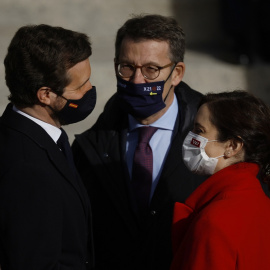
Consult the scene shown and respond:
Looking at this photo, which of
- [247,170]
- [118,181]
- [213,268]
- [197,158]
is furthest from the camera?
[118,181]

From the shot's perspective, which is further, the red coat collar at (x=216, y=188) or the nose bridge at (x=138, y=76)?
the nose bridge at (x=138, y=76)

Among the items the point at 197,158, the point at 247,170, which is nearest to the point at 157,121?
the point at 197,158

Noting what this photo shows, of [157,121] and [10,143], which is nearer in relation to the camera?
[10,143]

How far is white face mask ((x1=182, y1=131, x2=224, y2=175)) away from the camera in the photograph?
2.52m

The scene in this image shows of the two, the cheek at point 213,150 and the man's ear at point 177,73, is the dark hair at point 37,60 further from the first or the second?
the man's ear at point 177,73

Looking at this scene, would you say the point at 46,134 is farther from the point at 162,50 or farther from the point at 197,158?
the point at 162,50

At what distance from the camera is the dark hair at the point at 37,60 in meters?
2.54

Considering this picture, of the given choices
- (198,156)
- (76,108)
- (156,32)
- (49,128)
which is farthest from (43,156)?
(156,32)

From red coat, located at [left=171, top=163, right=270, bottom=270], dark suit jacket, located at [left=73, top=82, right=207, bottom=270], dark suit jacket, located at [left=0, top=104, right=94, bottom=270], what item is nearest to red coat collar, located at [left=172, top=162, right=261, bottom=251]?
red coat, located at [left=171, top=163, right=270, bottom=270]

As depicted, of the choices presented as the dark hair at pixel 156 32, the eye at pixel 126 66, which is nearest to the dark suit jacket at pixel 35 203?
the eye at pixel 126 66

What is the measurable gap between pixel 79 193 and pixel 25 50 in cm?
66

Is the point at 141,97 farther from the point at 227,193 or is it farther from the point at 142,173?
the point at 227,193

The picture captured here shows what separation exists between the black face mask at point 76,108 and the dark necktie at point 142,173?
1.44 ft

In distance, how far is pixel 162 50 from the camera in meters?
3.28
